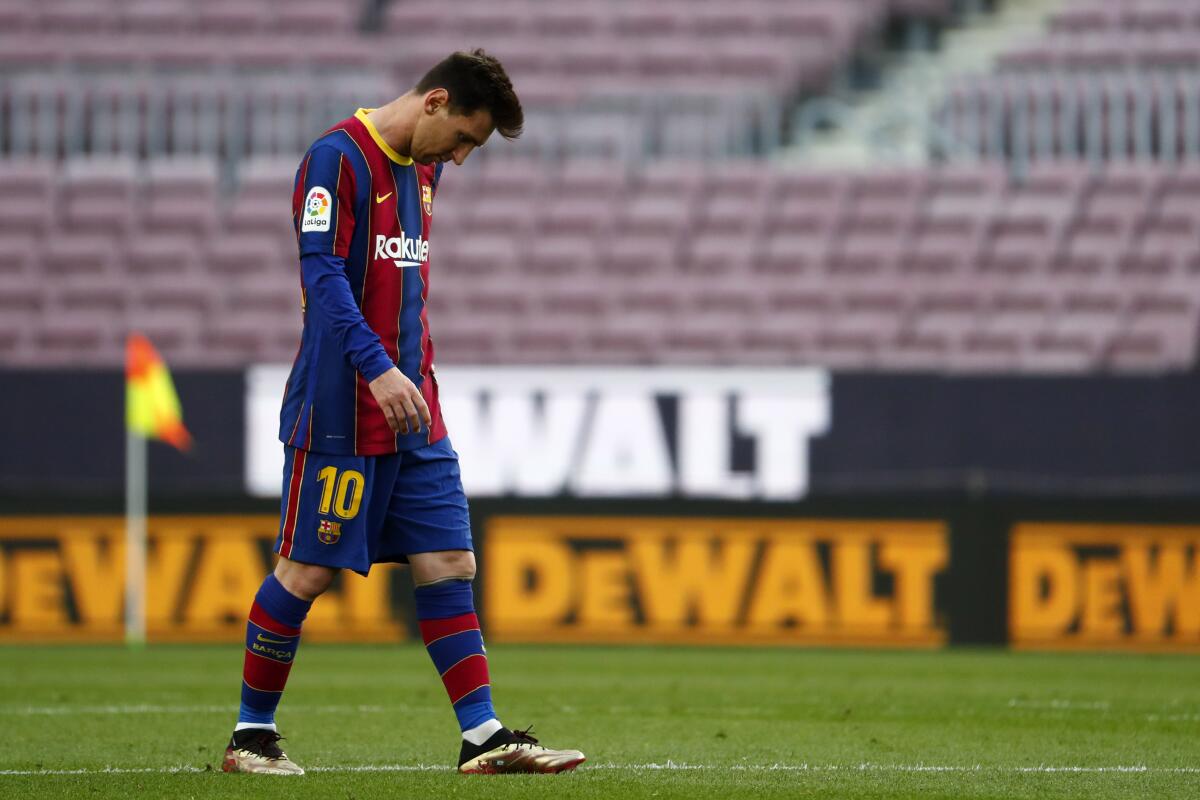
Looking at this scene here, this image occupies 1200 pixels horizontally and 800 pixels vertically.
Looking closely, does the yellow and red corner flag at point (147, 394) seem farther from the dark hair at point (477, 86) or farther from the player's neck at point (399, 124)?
the dark hair at point (477, 86)

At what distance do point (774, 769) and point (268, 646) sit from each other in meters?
1.54

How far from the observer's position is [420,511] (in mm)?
5484

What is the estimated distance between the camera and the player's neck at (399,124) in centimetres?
543

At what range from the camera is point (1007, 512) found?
13164 millimetres

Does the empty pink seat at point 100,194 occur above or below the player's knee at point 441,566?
above

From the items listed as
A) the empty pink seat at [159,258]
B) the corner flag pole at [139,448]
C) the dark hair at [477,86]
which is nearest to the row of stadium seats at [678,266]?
the empty pink seat at [159,258]

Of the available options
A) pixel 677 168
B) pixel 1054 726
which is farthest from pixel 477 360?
pixel 1054 726

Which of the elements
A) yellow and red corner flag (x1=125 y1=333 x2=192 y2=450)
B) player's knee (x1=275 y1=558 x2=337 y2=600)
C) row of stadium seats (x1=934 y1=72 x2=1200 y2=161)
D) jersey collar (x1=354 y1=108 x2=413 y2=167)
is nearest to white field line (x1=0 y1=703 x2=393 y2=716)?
player's knee (x1=275 y1=558 x2=337 y2=600)

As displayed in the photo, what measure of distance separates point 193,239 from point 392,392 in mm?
13120

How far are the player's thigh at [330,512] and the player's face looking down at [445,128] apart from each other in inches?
35.2

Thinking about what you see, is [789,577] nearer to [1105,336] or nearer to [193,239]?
[1105,336]

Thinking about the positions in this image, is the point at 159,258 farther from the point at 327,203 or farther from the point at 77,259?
the point at 327,203

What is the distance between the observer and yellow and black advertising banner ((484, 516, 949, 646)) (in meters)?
13.2

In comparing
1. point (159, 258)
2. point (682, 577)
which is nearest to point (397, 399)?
point (682, 577)
